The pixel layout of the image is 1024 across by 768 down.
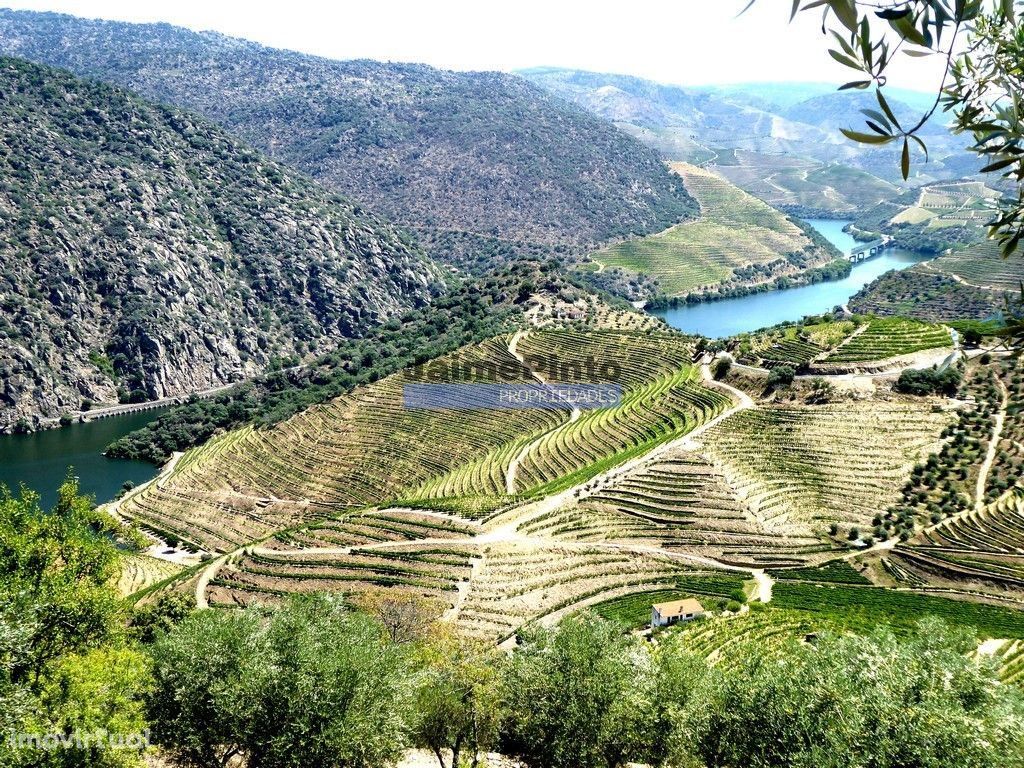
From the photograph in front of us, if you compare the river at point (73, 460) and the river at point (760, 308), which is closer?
the river at point (73, 460)

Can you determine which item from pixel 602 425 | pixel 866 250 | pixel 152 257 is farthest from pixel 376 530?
pixel 866 250

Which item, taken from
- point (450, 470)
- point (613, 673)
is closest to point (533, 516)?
point (450, 470)

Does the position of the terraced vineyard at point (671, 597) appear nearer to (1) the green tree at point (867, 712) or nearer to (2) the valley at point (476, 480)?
(2) the valley at point (476, 480)

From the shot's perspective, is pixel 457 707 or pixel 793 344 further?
pixel 793 344

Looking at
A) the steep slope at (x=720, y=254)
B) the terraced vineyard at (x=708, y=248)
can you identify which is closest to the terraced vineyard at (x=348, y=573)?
the steep slope at (x=720, y=254)

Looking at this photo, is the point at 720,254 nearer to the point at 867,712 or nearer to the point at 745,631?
the point at 745,631

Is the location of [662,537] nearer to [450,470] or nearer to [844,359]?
[450,470]
